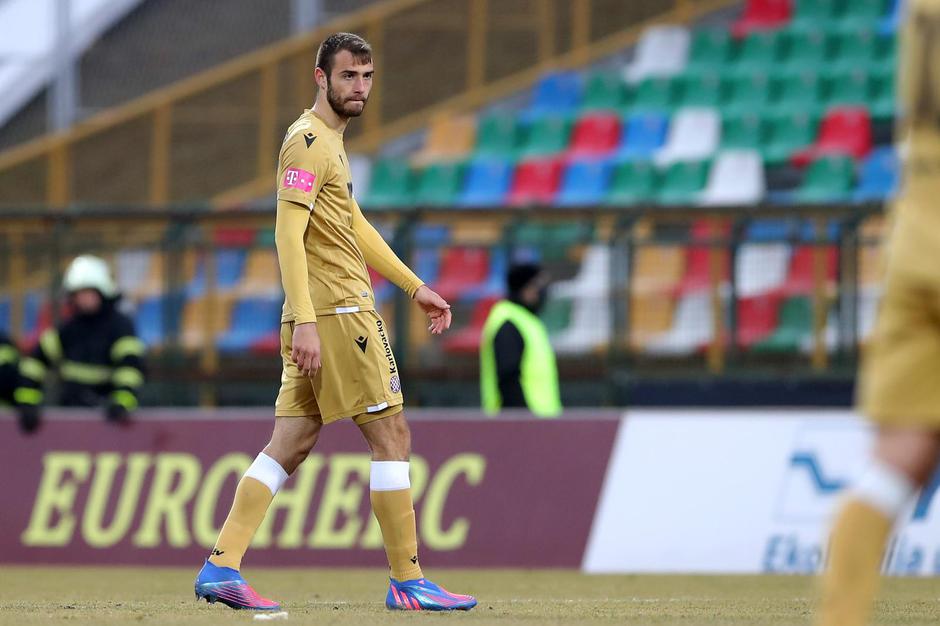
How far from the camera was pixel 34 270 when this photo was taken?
44.7ft

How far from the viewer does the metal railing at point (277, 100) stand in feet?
58.2

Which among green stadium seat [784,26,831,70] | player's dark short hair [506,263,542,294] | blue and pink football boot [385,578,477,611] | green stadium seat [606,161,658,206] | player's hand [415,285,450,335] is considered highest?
green stadium seat [784,26,831,70]

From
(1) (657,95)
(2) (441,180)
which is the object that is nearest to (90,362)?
(2) (441,180)

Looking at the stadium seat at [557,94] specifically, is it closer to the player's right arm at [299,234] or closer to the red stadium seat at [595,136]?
the red stadium seat at [595,136]

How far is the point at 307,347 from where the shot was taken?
6.88 meters

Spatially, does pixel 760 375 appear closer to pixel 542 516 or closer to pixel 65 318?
pixel 542 516

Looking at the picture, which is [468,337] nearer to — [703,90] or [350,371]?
[350,371]

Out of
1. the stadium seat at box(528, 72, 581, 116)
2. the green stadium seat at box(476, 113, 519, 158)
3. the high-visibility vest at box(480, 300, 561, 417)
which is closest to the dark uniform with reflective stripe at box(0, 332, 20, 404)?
A: the high-visibility vest at box(480, 300, 561, 417)

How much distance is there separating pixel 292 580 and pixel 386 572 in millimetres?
872

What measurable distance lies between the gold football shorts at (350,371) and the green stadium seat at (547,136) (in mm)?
12381

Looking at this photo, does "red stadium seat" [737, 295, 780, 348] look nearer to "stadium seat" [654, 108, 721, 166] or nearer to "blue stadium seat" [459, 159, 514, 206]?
"stadium seat" [654, 108, 721, 166]

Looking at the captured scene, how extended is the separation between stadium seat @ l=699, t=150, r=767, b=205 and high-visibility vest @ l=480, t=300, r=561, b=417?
20.4ft

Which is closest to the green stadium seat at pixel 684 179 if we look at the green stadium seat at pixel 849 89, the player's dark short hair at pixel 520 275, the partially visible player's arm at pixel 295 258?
the green stadium seat at pixel 849 89

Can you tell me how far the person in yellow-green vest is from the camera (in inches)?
464
